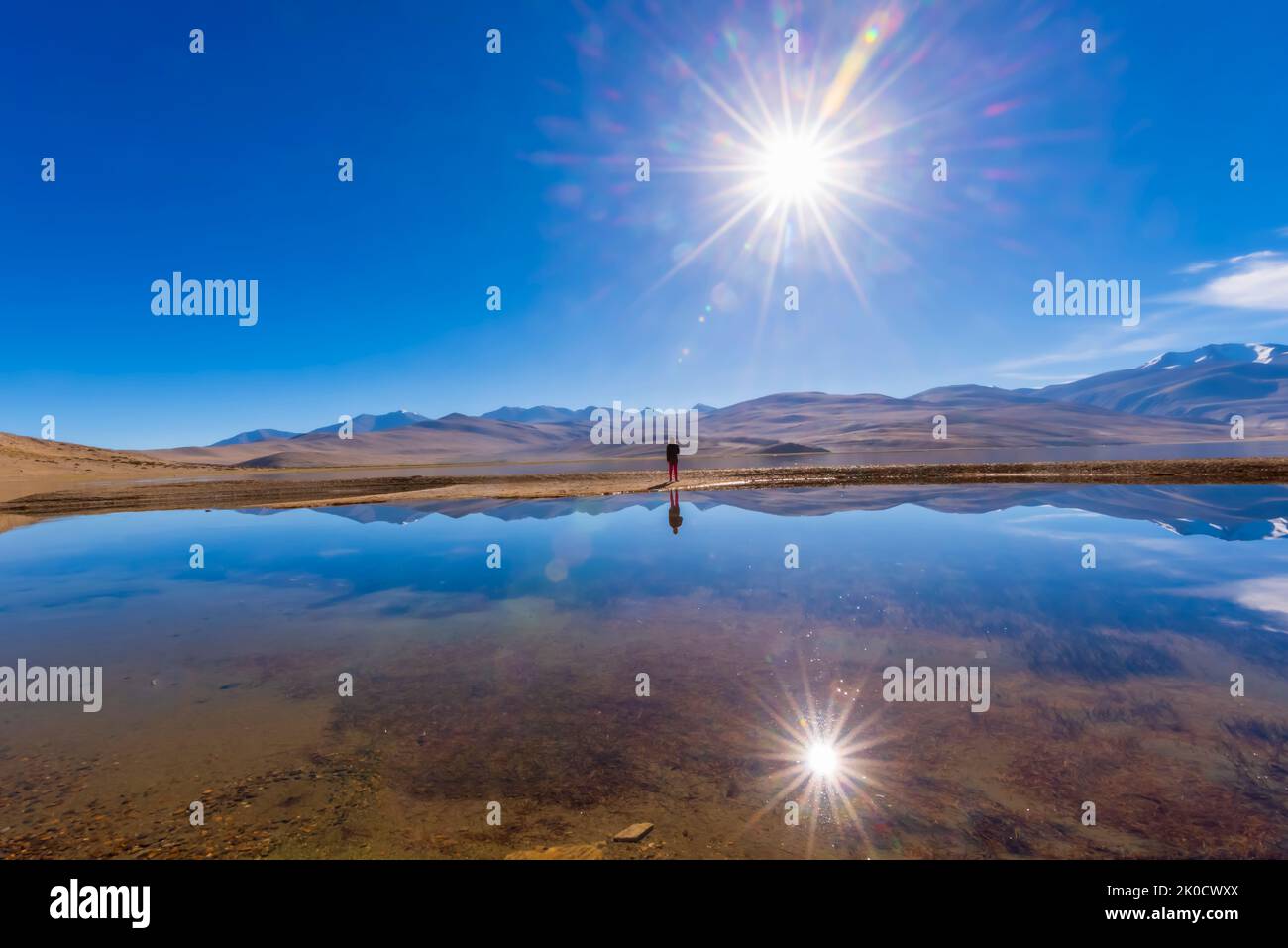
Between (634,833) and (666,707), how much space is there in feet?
6.22

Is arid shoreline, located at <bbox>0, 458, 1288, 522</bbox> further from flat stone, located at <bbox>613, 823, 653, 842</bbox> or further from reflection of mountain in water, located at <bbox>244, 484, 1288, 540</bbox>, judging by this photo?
flat stone, located at <bbox>613, 823, 653, 842</bbox>

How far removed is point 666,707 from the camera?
5.32 metres

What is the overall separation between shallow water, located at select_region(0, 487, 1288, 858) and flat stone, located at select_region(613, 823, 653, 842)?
0.05 m

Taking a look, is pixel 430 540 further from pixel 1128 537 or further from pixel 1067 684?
pixel 1128 537

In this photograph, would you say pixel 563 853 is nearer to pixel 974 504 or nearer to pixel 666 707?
pixel 666 707

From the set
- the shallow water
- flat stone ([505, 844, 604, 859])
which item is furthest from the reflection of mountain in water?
flat stone ([505, 844, 604, 859])

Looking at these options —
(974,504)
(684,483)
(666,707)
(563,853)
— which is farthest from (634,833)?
(684,483)

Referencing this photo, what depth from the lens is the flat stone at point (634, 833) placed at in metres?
3.42

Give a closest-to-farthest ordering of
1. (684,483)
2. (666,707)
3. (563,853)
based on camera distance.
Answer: (563,853), (666,707), (684,483)

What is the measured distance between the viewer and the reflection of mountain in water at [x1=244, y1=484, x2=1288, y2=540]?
15.4m

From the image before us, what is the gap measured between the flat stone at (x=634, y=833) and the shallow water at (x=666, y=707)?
0.05 metres

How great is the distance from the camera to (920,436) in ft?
443

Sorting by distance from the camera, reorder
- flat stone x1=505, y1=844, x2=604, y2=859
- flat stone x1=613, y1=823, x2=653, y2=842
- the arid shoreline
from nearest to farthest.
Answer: flat stone x1=505, y1=844, x2=604, y2=859
flat stone x1=613, y1=823, x2=653, y2=842
the arid shoreline

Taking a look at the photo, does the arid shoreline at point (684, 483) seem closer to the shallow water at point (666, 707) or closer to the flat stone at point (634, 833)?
the shallow water at point (666, 707)
